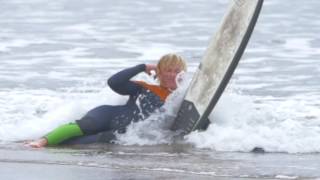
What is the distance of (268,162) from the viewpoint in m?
7.00

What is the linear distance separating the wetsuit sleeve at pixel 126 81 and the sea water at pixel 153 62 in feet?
0.96

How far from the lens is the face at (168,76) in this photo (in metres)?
8.16

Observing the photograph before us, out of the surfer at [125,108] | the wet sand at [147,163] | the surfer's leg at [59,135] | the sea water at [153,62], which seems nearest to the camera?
the wet sand at [147,163]

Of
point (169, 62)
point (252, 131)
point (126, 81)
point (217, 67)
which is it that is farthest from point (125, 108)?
point (252, 131)

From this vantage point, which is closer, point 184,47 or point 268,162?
point 268,162

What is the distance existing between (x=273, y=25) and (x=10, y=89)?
1000cm

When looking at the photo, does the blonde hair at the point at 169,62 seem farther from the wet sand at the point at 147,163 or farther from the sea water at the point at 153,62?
the wet sand at the point at 147,163

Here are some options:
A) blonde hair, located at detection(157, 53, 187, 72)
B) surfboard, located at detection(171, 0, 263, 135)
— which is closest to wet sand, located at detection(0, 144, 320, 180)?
surfboard, located at detection(171, 0, 263, 135)

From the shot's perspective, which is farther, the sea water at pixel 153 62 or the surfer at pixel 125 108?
the sea water at pixel 153 62

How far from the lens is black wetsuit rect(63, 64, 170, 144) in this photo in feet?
27.0

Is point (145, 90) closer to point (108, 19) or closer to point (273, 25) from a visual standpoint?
point (273, 25)

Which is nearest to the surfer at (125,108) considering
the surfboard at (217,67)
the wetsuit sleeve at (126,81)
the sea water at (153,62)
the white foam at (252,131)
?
the wetsuit sleeve at (126,81)

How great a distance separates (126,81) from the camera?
8242 millimetres

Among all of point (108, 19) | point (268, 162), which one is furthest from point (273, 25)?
point (268, 162)
